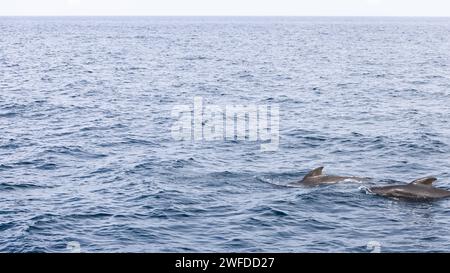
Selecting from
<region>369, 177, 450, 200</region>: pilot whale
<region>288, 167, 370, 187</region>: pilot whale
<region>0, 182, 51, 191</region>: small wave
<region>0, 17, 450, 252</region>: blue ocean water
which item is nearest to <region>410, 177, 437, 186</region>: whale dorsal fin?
<region>369, 177, 450, 200</region>: pilot whale

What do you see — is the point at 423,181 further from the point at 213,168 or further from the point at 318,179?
the point at 213,168

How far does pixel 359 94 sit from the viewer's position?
186ft

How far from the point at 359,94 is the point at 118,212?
39.8m

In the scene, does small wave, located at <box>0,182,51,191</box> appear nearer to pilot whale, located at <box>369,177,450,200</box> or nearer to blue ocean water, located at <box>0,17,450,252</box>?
blue ocean water, located at <box>0,17,450,252</box>

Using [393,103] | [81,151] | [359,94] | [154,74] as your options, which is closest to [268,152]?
[81,151]

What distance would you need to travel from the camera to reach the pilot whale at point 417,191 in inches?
862

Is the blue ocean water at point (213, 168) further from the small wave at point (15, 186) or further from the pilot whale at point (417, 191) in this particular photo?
the pilot whale at point (417, 191)

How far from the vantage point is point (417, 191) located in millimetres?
21969

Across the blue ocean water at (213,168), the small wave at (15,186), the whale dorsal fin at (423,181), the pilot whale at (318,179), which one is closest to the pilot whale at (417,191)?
the whale dorsal fin at (423,181)

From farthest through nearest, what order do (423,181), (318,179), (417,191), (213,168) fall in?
(213,168) → (318,179) → (423,181) → (417,191)

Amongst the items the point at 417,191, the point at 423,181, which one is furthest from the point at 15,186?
the point at 423,181

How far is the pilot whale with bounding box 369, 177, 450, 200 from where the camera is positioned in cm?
2189

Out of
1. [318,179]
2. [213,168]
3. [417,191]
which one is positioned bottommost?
[213,168]

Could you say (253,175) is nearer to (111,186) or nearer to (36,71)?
(111,186)
